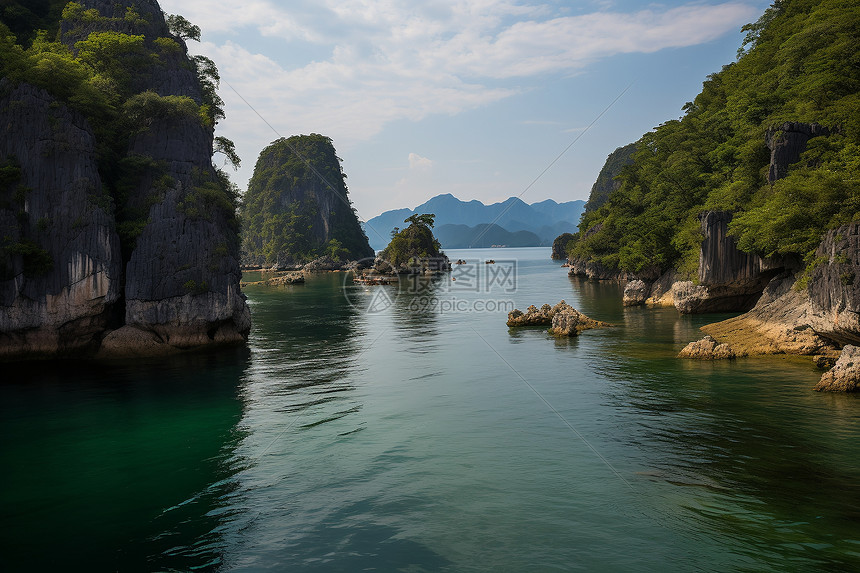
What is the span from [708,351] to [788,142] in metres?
14.9

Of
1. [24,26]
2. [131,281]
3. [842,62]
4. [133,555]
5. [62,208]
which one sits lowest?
[133,555]

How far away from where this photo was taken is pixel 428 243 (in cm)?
13088

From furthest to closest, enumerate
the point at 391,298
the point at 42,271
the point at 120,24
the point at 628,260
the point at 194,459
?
the point at 391,298, the point at 628,260, the point at 120,24, the point at 42,271, the point at 194,459

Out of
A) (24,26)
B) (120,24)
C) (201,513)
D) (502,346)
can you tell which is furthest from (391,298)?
(201,513)

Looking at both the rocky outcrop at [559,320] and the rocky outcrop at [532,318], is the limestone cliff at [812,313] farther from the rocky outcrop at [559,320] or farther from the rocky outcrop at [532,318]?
the rocky outcrop at [532,318]

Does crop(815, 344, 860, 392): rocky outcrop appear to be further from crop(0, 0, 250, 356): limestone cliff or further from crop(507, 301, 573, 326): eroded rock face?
crop(0, 0, 250, 356): limestone cliff

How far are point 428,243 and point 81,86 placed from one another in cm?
9985

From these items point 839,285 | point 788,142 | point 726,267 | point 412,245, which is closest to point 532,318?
point 726,267

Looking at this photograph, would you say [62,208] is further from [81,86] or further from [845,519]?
[845,519]

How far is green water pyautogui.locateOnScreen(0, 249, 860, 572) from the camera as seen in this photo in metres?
11.3

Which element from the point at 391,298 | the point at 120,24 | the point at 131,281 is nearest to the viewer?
the point at 131,281

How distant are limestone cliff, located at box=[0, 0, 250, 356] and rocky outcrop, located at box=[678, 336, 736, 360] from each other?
30885 mm

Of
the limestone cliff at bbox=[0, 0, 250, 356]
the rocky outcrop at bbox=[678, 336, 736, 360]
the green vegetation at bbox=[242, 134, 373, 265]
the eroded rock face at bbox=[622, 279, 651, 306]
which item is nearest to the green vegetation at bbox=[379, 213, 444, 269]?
the green vegetation at bbox=[242, 134, 373, 265]

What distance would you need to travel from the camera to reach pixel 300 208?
568 feet
